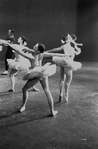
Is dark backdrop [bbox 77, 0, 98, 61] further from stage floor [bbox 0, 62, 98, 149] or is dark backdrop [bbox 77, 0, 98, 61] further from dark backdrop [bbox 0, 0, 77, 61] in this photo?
stage floor [bbox 0, 62, 98, 149]

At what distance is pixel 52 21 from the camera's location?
12336 millimetres

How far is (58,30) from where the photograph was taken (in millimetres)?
12555

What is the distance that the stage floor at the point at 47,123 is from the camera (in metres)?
3.00

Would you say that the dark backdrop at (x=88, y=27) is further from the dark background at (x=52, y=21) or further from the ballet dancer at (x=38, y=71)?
the ballet dancer at (x=38, y=71)

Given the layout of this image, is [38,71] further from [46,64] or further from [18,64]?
[18,64]

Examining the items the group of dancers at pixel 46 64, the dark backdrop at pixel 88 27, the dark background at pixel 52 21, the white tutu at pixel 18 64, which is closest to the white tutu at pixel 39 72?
the group of dancers at pixel 46 64

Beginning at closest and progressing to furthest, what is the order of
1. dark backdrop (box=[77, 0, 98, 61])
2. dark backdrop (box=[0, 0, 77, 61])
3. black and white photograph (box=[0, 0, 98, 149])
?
black and white photograph (box=[0, 0, 98, 149]), dark backdrop (box=[0, 0, 77, 61]), dark backdrop (box=[77, 0, 98, 61])

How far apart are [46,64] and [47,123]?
1.00 metres

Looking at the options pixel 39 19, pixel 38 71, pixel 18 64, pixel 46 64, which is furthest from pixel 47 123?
pixel 39 19

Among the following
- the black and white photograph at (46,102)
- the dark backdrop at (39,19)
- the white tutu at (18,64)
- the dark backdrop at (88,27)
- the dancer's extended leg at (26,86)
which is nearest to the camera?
the black and white photograph at (46,102)

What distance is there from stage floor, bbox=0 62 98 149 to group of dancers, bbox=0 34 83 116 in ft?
0.83

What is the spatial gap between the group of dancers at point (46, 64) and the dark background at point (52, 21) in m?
6.38

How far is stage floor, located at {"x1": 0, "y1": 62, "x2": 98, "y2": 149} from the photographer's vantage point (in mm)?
3004

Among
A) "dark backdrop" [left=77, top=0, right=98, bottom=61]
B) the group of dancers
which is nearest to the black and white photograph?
the group of dancers
